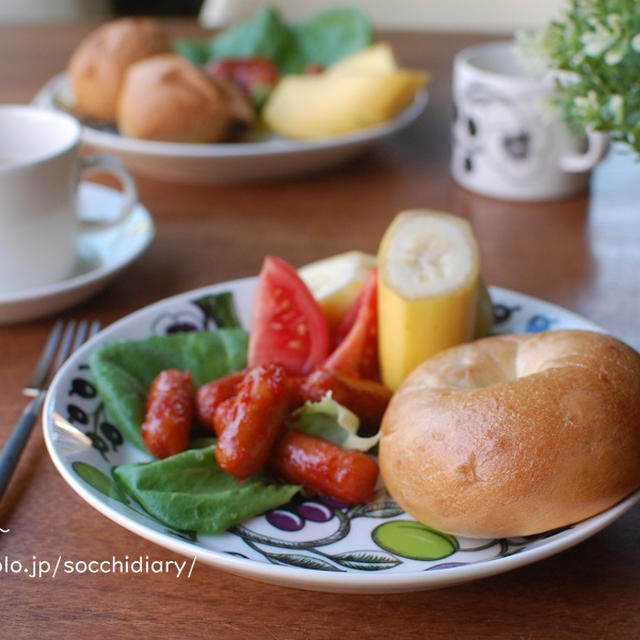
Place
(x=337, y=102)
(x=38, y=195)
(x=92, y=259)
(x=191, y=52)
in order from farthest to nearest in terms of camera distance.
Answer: (x=191, y=52), (x=337, y=102), (x=92, y=259), (x=38, y=195)

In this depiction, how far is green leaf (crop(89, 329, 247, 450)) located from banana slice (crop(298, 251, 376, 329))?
84 mm

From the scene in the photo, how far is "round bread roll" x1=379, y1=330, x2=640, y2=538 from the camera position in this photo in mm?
576

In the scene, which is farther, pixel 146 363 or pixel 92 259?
pixel 92 259

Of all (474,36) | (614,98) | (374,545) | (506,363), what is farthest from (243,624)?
(474,36)

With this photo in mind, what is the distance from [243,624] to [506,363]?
270 millimetres

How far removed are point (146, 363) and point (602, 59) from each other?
0.48m

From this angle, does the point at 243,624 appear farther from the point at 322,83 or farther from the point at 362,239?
the point at 322,83

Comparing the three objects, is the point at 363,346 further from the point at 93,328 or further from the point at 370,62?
the point at 370,62

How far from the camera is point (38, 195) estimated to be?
98 cm

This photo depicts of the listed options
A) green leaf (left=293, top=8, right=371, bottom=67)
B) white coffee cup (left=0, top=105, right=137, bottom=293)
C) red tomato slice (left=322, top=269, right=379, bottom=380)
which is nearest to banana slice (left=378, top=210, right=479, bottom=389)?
red tomato slice (left=322, top=269, right=379, bottom=380)

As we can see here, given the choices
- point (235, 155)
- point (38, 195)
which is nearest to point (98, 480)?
point (38, 195)

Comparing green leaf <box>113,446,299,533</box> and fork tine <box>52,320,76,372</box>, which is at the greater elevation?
green leaf <box>113,446,299,533</box>

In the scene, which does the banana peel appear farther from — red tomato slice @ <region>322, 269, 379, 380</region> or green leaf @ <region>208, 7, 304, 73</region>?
red tomato slice @ <region>322, 269, 379, 380</region>

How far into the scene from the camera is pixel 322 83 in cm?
139
